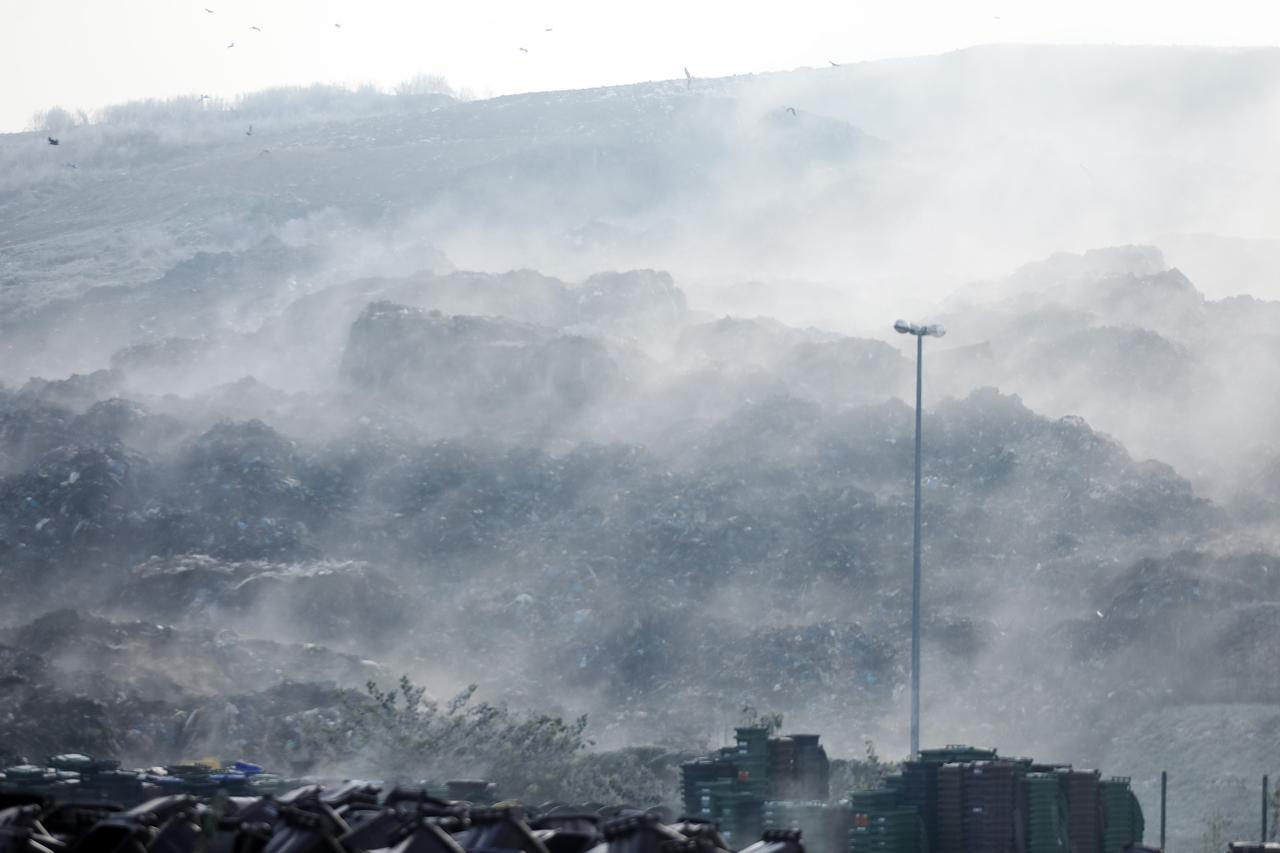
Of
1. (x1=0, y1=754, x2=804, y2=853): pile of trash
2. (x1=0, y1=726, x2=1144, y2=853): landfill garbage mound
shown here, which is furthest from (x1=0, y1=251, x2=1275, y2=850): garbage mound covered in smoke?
Answer: (x1=0, y1=754, x2=804, y2=853): pile of trash

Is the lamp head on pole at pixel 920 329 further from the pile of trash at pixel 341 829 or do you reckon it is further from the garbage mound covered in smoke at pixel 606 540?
the pile of trash at pixel 341 829

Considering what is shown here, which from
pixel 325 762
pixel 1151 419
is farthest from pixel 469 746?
pixel 1151 419

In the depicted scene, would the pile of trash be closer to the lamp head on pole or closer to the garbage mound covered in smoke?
the lamp head on pole

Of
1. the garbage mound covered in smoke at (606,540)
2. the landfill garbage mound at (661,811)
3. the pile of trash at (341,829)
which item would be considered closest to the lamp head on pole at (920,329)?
the landfill garbage mound at (661,811)

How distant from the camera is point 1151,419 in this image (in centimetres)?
5738

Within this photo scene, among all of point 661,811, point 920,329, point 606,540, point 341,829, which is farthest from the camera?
point 606,540

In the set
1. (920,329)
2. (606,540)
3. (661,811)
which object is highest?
(920,329)

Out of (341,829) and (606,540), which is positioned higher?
(606,540)

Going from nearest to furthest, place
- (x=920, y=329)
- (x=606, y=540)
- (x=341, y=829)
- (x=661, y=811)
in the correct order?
(x=341, y=829) < (x=661, y=811) < (x=920, y=329) < (x=606, y=540)

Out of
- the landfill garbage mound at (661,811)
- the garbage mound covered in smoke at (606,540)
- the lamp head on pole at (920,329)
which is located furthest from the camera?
the garbage mound covered in smoke at (606,540)

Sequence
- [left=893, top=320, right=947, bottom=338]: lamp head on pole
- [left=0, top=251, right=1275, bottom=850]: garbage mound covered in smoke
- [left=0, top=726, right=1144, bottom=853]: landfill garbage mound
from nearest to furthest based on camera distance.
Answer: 1. [left=0, top=726, right=1144, bottom=853]: landfill garbage mound
2. [left=893, top=320, right=947, bottom=338]: lamp head on pole
3. [left=0, top=251, right=1275, bottom=850]: garbage mound covered in smoke

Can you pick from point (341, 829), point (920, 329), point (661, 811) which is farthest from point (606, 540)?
point (341, 829)

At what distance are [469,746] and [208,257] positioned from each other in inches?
2347

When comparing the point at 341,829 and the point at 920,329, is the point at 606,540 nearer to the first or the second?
the point at 920,329
